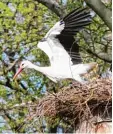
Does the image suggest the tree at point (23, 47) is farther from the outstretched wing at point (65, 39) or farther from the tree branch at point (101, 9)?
the tree branch at point (101, 9)

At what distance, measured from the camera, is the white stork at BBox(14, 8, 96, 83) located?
6.79 m

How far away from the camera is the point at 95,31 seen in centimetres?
949

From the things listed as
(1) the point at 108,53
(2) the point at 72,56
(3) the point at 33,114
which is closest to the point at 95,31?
(1) the point at 108,53

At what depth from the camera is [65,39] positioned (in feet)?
22.9

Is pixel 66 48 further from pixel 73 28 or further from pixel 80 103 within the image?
pixel 80 103

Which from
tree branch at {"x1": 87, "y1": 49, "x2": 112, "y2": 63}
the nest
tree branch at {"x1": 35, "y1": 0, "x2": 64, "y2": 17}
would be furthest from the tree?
the nest

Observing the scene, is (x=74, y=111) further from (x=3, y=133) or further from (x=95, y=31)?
(x=3, y=133)

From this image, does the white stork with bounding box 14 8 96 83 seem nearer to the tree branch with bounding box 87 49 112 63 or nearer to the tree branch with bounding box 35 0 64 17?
the tree branch with bounding box 87 49 112 63

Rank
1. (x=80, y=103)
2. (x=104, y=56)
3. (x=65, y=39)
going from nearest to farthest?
(x=80, y=103)
(x=65, y=39)
(x=104, y=56)

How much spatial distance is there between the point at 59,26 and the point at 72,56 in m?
0.41

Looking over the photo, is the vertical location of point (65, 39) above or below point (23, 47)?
above

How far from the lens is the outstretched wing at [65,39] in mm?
6831

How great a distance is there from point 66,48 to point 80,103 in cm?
150

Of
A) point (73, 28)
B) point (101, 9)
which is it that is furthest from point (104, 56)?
point (101, 9)
